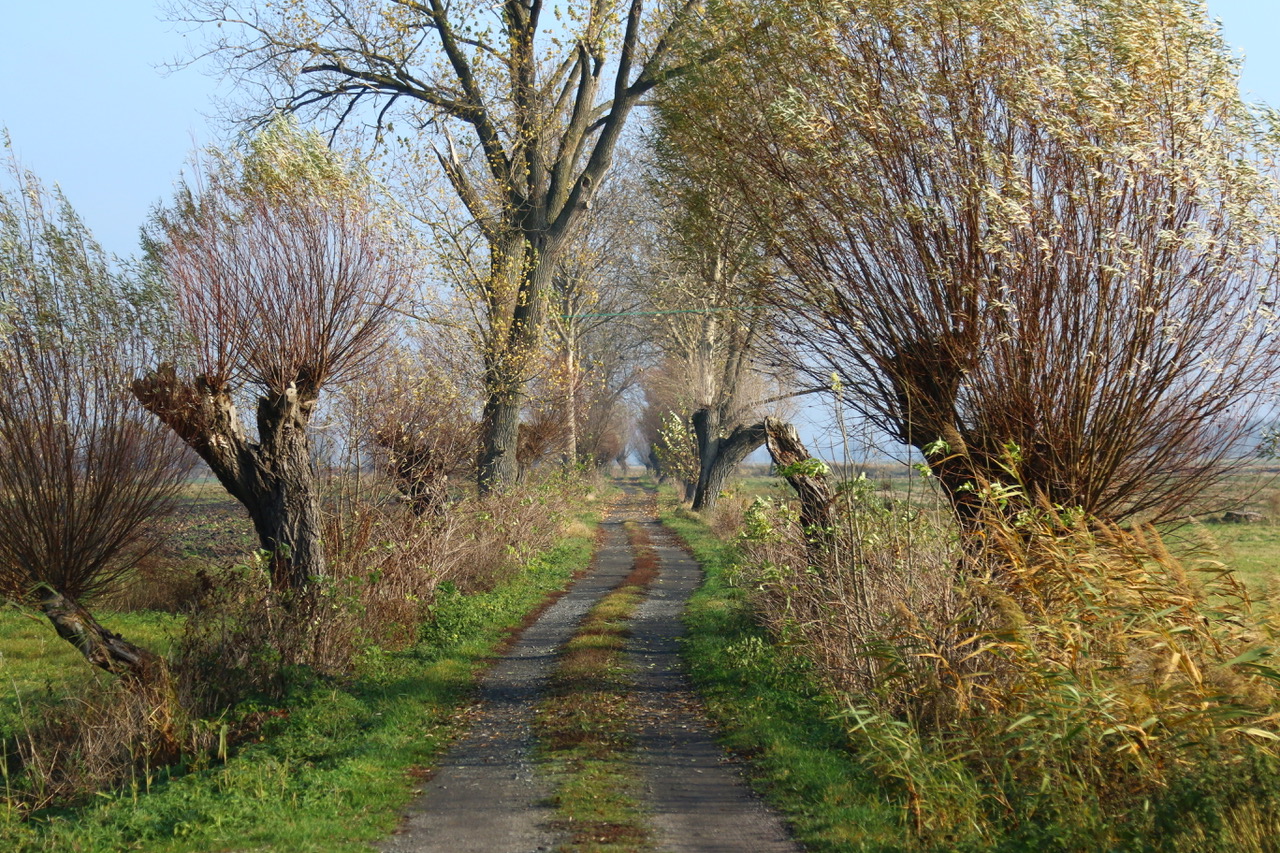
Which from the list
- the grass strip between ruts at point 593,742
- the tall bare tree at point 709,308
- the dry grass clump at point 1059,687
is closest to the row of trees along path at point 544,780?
the grass strip between ruts at point 593,742

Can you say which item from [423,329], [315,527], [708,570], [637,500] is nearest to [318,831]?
[315,527]

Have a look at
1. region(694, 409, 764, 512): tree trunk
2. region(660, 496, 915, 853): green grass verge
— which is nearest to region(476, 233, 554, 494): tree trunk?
region(660, 496, 915, 853): green grass verge

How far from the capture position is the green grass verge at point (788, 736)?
6207mm

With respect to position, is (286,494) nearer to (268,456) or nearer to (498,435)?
(268,456)

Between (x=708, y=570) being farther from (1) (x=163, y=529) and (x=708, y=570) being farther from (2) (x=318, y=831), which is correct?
(2) (x=318, y=831)

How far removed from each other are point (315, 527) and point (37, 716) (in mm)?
3385

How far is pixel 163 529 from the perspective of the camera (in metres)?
15.3

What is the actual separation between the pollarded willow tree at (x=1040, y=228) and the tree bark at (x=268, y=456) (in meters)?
5.95

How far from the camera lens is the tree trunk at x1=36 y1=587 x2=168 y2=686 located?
1002 cm

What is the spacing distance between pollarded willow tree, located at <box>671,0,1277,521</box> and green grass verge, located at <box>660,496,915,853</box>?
2.47 meters

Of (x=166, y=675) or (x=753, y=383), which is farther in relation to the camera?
(x=753, y=383)

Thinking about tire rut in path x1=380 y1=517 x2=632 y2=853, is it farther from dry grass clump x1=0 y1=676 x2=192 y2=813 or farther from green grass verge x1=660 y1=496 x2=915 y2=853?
dry grass clump x1=0 y1=676 x2=192 y2=813

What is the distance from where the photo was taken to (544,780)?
7.40 m

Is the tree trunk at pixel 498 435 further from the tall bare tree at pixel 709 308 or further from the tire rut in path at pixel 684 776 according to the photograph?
the tire rut in path at pixel 684 776
